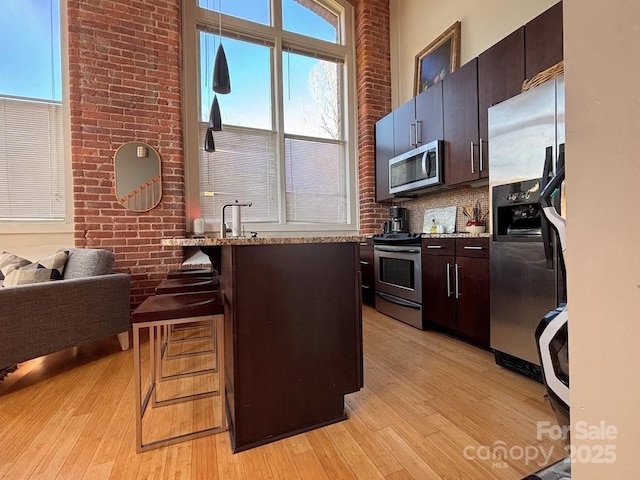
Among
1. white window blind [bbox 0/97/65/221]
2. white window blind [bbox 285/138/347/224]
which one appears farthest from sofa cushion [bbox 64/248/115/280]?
white window blind [bbox 285/138/347/224]

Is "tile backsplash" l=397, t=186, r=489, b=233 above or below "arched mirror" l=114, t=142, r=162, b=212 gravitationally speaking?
below

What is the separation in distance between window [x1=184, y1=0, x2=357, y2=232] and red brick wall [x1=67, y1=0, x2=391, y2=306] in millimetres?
284

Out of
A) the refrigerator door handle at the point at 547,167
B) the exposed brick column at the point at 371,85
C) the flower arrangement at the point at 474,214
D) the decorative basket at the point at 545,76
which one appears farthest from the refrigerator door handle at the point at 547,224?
the exposed brick column at the point at 371,85

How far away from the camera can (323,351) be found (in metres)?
1.53

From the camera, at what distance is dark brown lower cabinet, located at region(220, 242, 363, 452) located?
137 centimetres

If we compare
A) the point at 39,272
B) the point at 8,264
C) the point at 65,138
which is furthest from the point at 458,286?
the point at 65,138

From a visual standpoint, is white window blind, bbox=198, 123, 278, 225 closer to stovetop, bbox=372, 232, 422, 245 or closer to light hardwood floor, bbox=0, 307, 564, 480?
stovetop, bbox=372, 232, 422, 245

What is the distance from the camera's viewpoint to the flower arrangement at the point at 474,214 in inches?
118

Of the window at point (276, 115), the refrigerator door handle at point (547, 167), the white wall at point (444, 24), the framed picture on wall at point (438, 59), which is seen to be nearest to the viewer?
the refrigerator door handle at point (547, 167)

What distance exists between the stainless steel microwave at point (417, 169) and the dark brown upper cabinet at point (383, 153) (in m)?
0.12

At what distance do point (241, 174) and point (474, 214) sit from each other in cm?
269

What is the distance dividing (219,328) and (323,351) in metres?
0.51

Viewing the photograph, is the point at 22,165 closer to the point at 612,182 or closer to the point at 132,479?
the point at 132,479

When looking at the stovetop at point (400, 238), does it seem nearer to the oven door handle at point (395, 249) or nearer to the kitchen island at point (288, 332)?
the oven door handle at point (395, 249)
